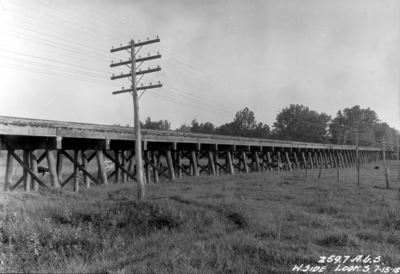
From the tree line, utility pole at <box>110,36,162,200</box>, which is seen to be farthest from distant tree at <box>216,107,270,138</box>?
utility pole at <box>110,36,162,200</box>

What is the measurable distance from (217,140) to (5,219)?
14.8 meters

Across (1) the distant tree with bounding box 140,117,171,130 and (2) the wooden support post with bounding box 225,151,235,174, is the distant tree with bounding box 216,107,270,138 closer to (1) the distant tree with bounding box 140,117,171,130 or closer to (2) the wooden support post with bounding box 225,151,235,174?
(1) the distant tree with bounding box 140,117,171,130

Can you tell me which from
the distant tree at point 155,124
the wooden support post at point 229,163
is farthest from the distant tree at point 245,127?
the wooden support post at point 229,163

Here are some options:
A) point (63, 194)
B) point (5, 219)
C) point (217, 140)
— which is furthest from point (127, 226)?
point (217, 140)

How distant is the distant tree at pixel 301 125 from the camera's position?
262 feet

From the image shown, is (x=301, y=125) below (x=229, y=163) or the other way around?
the other way around

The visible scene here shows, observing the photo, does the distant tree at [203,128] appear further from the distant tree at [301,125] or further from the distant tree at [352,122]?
the distant tree at [352,122]

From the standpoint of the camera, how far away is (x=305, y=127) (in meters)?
82.0
